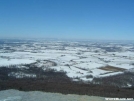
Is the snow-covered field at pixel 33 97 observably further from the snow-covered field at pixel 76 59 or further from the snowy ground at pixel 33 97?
the snow-covered field at pixel 76 59

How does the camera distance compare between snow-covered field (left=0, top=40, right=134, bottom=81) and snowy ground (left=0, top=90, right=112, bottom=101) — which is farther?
snow-covered field (left=0, top=40, right=134, bottom=81)

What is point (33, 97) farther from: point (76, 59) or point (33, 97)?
point (76, 59)

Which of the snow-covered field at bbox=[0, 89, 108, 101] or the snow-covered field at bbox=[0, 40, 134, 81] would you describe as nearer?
the snow-covered field at bbox=[0, 89, 108, 101]

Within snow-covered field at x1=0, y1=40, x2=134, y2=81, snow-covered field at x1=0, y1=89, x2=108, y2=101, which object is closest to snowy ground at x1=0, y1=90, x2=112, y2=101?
snow-covered field at x1=0, y1=89, x2=108, y2=101

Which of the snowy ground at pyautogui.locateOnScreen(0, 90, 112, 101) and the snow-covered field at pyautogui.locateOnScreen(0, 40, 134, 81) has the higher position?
the snowy ground at pyautogui.locateOnScreen(0, 90, 112, 101)

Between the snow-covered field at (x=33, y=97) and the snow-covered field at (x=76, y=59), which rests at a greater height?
the snow-covered field at (x=33, y=97)

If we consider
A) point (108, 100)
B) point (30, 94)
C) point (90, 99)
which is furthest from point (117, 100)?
point (30, 94)

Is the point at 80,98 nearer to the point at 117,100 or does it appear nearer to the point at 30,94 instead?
the point at 117,100

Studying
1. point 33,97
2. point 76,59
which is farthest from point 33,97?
point 76,59

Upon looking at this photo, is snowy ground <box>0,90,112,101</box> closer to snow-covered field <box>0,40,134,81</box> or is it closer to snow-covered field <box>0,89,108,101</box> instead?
snow-covered field <box>0,89,108,101</box>

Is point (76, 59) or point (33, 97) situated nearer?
point (33, 97)

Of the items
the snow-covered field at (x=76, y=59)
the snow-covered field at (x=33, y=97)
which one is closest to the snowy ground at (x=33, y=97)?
the snow-covered field at (x=33, y=97)
